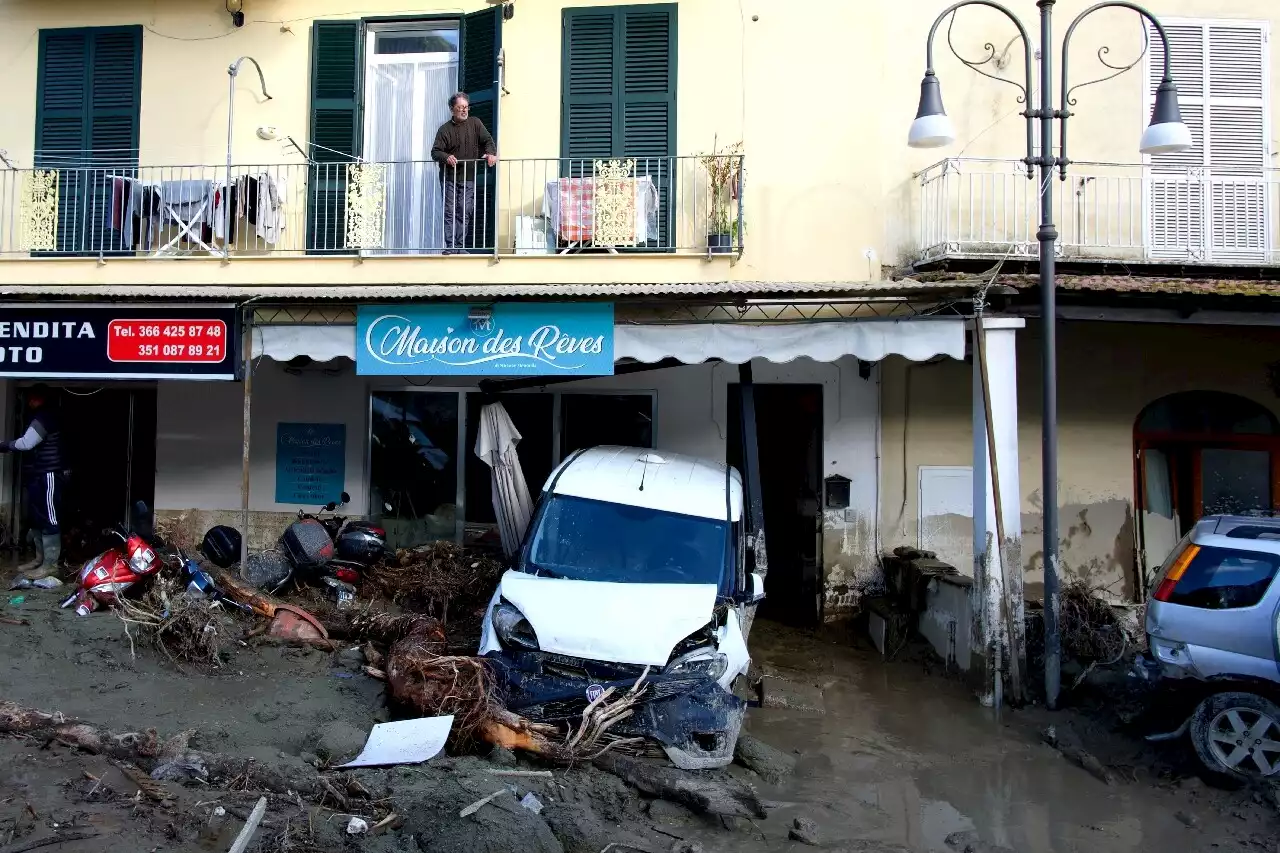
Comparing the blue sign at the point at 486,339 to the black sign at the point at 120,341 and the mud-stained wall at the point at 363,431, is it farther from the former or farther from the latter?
the mud-stained wall at the point at 363,431

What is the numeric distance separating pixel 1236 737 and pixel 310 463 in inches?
370

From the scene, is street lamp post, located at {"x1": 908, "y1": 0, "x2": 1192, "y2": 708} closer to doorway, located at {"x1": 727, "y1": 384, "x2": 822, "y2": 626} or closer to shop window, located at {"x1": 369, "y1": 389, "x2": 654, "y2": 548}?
doorway, located at {"x1": 727, "y1": 384, "x2": 822, "y2": 626}

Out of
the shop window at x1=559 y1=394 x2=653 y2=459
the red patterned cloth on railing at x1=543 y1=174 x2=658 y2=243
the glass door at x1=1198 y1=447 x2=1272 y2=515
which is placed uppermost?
the red patterned cloth on railing at x1=543 y1=174 x2=658 y2=243

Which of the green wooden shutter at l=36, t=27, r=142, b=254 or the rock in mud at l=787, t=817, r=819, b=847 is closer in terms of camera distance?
the rock in mud at l=787, t=817, r=819, b=847

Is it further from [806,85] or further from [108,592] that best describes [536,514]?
[806,85]

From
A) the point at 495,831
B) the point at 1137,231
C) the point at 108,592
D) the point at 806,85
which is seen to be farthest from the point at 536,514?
the point at 1137,231

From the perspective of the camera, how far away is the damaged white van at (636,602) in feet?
19.1

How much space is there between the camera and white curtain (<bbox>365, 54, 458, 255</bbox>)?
34.4 ft

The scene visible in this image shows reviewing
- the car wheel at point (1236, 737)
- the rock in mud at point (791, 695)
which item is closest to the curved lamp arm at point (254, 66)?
the rock in mud at point (791, 695)

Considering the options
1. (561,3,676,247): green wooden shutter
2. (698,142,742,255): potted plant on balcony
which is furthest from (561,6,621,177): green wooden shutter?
(698,142,742,255): potted plant on balcony

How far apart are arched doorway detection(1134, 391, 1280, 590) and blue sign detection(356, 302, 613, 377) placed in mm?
6473

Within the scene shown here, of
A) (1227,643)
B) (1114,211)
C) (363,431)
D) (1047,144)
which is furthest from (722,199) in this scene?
(1227,643)

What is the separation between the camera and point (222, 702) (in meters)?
6.71

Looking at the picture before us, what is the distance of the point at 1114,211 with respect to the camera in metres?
10.1
